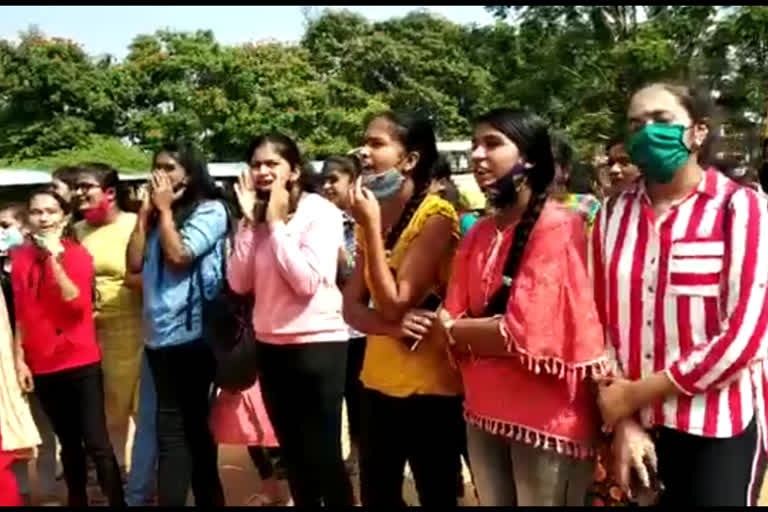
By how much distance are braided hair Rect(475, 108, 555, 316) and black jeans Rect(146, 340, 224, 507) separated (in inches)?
67.4

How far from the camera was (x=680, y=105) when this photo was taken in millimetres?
2385

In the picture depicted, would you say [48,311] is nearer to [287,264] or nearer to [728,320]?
[287,264]

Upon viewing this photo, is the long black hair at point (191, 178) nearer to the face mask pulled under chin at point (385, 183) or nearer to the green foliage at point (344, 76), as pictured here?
the face mask pulled under chin at point (385, 183)

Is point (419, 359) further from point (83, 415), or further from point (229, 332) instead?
point (83, 415)

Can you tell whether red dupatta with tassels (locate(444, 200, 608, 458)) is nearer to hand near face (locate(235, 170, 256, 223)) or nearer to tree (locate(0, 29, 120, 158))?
hand near face (locate(235, 170, 256, 223))

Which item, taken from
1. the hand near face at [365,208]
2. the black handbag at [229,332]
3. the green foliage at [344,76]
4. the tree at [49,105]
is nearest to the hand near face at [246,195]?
the black handbag at [229,332]

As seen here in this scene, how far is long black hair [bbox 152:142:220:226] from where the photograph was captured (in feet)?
13.8

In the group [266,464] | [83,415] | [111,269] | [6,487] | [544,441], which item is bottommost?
[266,464]

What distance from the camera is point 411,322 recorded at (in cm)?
302

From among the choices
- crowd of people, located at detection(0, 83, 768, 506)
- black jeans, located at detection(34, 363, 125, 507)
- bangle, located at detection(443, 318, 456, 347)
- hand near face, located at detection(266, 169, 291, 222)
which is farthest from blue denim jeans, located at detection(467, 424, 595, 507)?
black jeans, located at detection(34, 363, 125, 507)

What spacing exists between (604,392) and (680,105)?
68cm

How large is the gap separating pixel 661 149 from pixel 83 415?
2.91 metres

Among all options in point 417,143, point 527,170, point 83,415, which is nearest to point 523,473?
point 527,170

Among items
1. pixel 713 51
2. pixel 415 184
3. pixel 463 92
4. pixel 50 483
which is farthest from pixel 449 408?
pixel 463 92
